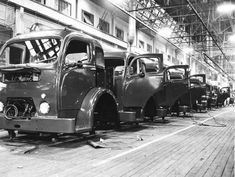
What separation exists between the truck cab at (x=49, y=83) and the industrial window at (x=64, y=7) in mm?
8936

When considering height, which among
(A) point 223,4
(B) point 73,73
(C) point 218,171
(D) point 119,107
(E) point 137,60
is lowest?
(C) point 218,171

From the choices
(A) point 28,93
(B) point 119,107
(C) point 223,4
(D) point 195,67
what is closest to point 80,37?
(A) point 28,93

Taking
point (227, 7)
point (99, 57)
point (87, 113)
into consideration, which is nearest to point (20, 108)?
point (87, 113)

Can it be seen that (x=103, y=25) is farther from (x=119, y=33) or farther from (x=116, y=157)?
(x=116, y=157)

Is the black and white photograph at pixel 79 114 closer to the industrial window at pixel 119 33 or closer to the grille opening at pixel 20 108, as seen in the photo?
the grille opening at pixel 20 108

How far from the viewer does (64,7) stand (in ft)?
48.6

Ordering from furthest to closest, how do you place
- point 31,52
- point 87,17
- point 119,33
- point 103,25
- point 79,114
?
point 119,33, point 103,25, point 87,17, point 31,52, point 79,114

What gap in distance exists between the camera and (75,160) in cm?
449

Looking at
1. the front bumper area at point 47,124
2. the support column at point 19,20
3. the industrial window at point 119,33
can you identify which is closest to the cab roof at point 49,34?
the front bumper area at point 47,124

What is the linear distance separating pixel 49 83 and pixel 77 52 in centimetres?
114

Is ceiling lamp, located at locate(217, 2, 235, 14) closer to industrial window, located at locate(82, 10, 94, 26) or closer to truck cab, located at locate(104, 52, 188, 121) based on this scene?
industrial window, located at locate(82, 10, 94, 26)

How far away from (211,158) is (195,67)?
36957 millimetres

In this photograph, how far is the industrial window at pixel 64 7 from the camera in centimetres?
1454

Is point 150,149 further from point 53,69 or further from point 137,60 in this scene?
point 137,60
